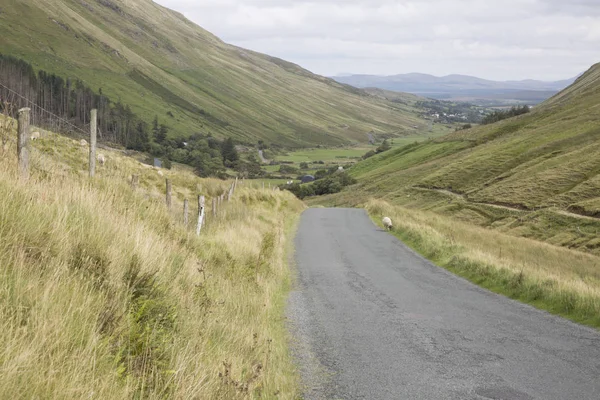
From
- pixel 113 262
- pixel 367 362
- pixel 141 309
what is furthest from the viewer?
pixel 367 362

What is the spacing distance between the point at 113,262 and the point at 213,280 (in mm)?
3568

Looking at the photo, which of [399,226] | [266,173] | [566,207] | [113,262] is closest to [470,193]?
[566,207]

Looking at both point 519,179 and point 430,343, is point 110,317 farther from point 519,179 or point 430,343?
point 519,179

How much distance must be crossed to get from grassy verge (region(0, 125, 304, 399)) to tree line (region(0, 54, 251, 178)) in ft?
396

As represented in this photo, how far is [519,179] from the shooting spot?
6025cm

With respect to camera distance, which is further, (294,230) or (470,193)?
(470,193)

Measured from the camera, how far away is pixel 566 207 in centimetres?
4822

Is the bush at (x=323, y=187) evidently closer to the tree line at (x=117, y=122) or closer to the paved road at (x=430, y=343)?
the tree line at (x=117, y=122)

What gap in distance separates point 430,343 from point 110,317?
6073mm

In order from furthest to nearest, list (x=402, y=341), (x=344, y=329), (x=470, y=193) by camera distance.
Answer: (x=470, y=193) < (x=344, y=329) < (x=402, y=341)

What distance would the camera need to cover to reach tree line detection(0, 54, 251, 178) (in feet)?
473

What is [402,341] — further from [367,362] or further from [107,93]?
[107,93]

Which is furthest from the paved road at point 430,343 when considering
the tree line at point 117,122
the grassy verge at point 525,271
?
the tree line at point 117,122

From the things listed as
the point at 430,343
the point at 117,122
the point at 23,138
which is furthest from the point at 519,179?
the point at 117,122
